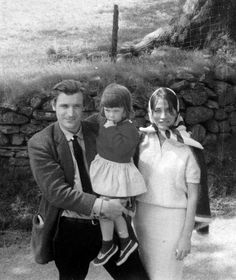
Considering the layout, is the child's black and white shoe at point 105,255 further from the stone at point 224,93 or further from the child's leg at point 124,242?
the stone at point 224,93

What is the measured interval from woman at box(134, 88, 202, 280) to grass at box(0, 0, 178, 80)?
4.76 meters

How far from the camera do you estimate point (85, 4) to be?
40.1 feet

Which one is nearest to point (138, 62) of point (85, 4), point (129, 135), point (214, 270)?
point (214, 270)

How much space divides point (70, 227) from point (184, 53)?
17.1 ft

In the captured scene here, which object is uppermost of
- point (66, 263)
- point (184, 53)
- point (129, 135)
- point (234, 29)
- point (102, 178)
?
point (234, 29)

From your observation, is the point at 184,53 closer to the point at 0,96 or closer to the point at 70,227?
the point at 0,96

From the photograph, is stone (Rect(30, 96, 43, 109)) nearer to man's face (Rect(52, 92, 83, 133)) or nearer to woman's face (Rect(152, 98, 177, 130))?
man's face (Rect(52, 92, 83, 133))

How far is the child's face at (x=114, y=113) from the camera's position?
2.48 metres

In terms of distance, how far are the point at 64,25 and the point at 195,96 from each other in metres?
5.97

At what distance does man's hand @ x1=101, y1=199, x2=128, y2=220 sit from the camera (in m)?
2.38

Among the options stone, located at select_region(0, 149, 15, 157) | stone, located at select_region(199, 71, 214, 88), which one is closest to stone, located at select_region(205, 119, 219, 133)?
stone, located at select_region(199, 71, 214, 88)

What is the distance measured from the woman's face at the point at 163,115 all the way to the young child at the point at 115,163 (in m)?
0.15

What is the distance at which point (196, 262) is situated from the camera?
4234mm

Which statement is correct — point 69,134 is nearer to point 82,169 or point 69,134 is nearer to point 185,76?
point 82,169
